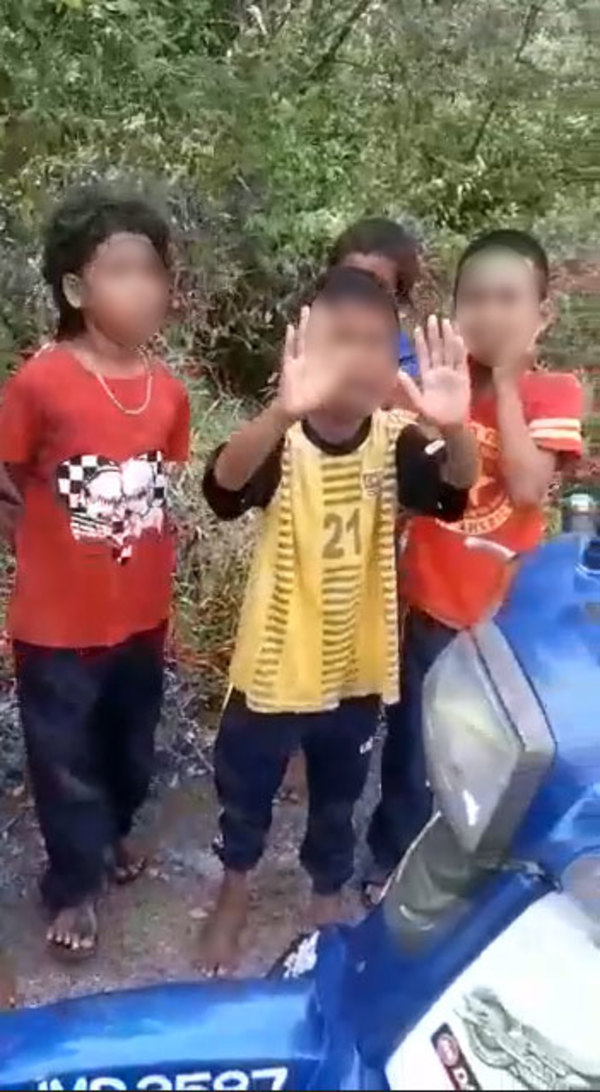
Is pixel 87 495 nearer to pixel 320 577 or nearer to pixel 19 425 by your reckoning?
pixel 19 425

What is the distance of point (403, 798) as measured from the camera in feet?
9.61

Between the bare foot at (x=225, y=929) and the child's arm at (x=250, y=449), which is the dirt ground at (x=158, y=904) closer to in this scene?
the bare foot at (x=225, y=929)

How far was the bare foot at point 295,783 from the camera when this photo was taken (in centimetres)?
350

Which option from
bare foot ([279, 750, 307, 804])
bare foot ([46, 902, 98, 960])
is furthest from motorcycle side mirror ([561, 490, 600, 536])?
bare foot ([279, 750, 307, 804])

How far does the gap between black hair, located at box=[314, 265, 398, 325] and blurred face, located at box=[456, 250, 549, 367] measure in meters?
0.22

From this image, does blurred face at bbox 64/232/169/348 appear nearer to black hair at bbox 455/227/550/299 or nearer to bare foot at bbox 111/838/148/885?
black hair at bbox 455/227/550/299

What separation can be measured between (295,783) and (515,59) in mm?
3863

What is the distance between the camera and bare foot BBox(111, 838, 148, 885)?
3.12 m

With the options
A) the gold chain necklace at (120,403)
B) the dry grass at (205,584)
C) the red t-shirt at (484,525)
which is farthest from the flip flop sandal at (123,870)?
the gold chain necklace at (120,403)

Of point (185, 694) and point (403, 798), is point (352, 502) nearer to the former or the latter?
point (403, 798)

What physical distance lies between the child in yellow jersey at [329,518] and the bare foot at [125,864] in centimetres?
46

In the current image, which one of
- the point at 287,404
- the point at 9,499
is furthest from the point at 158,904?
the point at 287,404

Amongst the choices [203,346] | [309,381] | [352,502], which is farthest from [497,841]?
[203,346]

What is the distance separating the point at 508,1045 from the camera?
1.44 m
